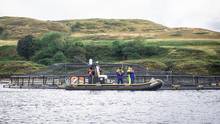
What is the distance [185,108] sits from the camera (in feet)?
247

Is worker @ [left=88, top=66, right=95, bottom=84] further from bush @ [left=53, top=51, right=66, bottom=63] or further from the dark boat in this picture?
bush @ [left=53, top=51, right=66, bottom=63]

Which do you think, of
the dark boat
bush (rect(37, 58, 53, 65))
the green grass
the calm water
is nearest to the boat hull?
the dark boat

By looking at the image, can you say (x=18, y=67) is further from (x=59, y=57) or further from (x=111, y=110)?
(x=111, y=110)

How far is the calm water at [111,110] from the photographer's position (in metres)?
62.0

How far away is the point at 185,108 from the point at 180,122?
629 inches

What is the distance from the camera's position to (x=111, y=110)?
72.9m

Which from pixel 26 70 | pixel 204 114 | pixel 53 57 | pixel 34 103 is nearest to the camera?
pixel 204 114

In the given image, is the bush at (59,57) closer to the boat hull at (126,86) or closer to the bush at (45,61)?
the bush at (45,61)

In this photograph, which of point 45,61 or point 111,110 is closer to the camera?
point 111,110

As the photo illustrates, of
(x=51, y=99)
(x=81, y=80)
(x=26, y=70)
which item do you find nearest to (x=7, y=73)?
(x=26, y=70)

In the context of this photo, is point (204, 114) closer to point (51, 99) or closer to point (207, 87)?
point (51, 99)

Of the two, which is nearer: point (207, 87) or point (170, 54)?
point (207, 87)

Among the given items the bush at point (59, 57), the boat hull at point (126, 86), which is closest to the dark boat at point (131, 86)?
the boat hull at point (126, 86)

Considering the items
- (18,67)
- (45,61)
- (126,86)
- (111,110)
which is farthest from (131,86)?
(45,61)
